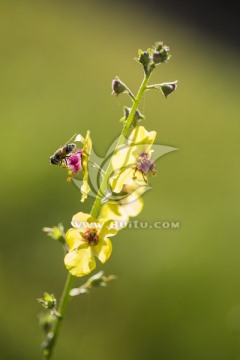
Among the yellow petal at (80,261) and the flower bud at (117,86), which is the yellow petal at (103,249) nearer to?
the yellow petal at (80,261)

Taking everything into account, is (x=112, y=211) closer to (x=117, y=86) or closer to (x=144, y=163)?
(x=144, y=163)

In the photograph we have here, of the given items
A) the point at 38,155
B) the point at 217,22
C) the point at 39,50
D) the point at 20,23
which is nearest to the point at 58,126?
the point at 38,155

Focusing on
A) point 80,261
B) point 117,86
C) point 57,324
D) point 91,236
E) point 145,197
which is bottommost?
point 57,324

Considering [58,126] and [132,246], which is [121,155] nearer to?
[132,246]

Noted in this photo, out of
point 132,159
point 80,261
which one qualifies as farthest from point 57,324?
point 132,159

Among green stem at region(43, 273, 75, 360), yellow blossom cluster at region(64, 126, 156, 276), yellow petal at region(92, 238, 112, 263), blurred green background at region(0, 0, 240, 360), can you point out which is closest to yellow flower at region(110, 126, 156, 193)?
yellow blossom cluster at region(64, 126, 156, 276)

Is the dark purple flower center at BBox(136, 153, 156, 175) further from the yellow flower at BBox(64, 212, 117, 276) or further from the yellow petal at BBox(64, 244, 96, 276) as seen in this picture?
the yellow petal at BBox(64, 244, 96, 276)

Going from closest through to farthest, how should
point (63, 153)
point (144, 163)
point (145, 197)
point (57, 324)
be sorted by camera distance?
point (57, 324) < point (144, 163) < point (63, 153) < point (145, 197)
